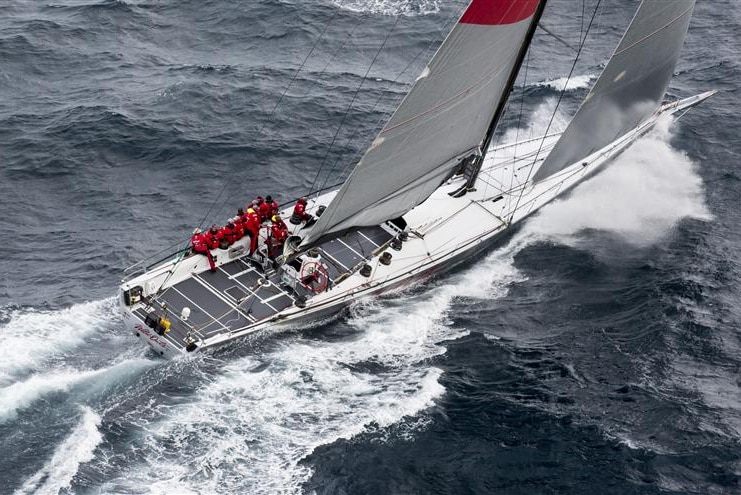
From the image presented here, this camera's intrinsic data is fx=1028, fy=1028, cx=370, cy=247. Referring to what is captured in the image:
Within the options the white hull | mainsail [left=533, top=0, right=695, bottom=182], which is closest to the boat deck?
the white hull

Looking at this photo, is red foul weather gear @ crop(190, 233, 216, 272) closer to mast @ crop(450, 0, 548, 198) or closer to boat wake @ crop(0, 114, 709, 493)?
boat wake @ crop(0, 114, 709, 493)

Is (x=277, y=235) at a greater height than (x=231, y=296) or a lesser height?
greater

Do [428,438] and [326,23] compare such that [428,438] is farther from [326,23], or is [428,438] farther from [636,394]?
[326,23]

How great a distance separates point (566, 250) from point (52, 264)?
651 inches

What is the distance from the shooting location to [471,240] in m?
33.0

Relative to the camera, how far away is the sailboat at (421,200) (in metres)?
28.2

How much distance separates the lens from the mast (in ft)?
101

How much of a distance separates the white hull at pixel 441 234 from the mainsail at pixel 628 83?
3.56ft

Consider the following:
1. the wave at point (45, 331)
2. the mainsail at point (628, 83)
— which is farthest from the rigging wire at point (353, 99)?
the wave at point (45, 331)

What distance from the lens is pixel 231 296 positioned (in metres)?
29.8

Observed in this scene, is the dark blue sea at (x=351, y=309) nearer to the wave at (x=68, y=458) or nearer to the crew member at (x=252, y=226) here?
the wave at (x=68, y=458)

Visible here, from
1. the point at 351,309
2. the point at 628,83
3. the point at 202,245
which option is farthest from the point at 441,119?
the point at 628,83

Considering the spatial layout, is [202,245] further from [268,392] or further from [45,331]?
[268,392]

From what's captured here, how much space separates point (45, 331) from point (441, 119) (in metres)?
12.6
